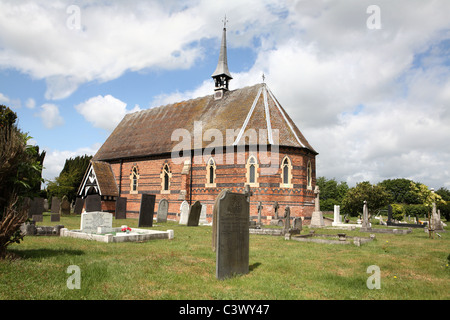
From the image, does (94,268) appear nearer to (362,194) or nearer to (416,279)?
(416,279)

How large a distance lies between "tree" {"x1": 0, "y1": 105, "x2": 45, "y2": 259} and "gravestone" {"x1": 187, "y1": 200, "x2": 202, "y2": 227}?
11.7 metres

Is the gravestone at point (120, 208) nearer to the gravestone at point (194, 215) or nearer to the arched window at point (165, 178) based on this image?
the arched window at point (165, 178)

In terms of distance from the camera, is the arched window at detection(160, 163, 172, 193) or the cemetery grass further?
the arched window at detection(160, 163, 172, 193)

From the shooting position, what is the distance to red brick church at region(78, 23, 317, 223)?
917 inches

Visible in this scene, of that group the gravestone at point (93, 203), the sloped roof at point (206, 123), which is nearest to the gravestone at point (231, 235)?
the sloped roof at point (206, 123)

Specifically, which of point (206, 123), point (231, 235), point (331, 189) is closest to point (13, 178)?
point (231, 235)

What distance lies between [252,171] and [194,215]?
6.12m

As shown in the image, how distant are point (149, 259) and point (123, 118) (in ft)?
99.9

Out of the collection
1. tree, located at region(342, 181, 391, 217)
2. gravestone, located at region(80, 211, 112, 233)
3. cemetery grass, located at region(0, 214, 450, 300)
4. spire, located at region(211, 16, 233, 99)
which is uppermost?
spire, located at region(211, 16, 233, 99)

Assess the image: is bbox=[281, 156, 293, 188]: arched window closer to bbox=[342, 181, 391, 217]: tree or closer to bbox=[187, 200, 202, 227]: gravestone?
bbox=[187, 200, 202, 227]: gravestone

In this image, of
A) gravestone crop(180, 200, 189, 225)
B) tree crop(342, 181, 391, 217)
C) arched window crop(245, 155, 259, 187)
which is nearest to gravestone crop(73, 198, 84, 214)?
gravestone crop(180, 200, 189, 225)

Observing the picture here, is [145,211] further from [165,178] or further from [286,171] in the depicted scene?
[286,171]

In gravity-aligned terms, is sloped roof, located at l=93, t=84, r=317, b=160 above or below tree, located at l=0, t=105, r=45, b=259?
above
